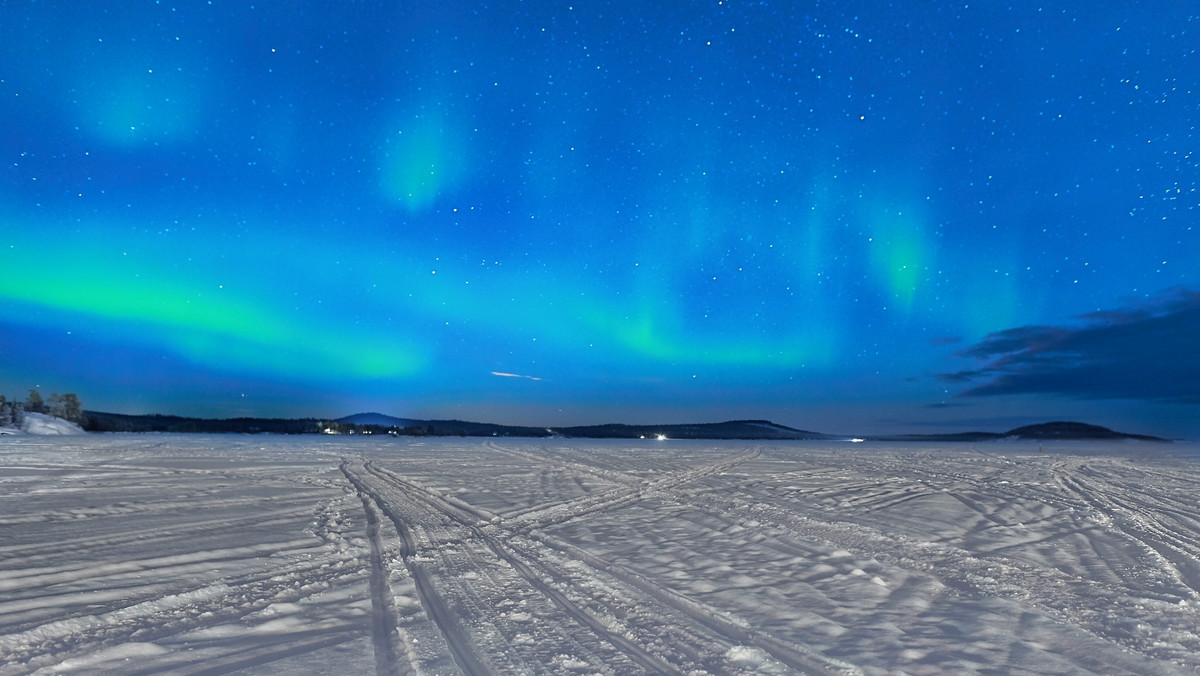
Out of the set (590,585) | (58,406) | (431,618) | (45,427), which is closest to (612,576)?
(590,585)

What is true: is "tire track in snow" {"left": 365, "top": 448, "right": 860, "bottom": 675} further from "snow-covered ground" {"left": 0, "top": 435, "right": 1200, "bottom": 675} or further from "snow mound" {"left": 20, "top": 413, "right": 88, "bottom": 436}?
"snow mound" {"left": 20, "top": 413, "right": 88, "bottom": 436}

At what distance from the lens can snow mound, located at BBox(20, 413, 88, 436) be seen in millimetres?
60806

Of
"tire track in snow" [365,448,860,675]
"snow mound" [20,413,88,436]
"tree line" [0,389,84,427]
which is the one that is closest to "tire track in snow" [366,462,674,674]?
"tire track in snow" [365,448,860,675]

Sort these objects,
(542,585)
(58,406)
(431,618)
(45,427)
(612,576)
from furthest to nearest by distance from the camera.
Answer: (58,406), (45,427), (612,576), (542,585), (431,618)

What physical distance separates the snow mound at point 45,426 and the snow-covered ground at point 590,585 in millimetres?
69960

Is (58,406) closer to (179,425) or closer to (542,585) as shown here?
(179,425)

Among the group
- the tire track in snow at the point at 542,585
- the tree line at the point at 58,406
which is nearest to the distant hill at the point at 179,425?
the tree line at the point at 58,406

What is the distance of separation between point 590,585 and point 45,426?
8498cm

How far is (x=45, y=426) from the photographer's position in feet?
206

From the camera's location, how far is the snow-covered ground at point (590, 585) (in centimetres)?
380

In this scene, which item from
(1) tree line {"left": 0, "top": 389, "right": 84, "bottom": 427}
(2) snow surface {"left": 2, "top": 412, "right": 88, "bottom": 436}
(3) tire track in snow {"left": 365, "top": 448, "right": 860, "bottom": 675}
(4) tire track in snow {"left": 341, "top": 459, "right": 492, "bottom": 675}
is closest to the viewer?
(4) tire track in snow {"left": 341, "top": 459, "right": 492, "bottom": 675}

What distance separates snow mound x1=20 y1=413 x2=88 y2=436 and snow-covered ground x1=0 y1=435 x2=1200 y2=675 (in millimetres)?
69960

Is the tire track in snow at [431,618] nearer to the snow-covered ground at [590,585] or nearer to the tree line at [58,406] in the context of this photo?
the snow-covered ground at [590,585]

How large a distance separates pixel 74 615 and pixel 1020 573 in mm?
8800
